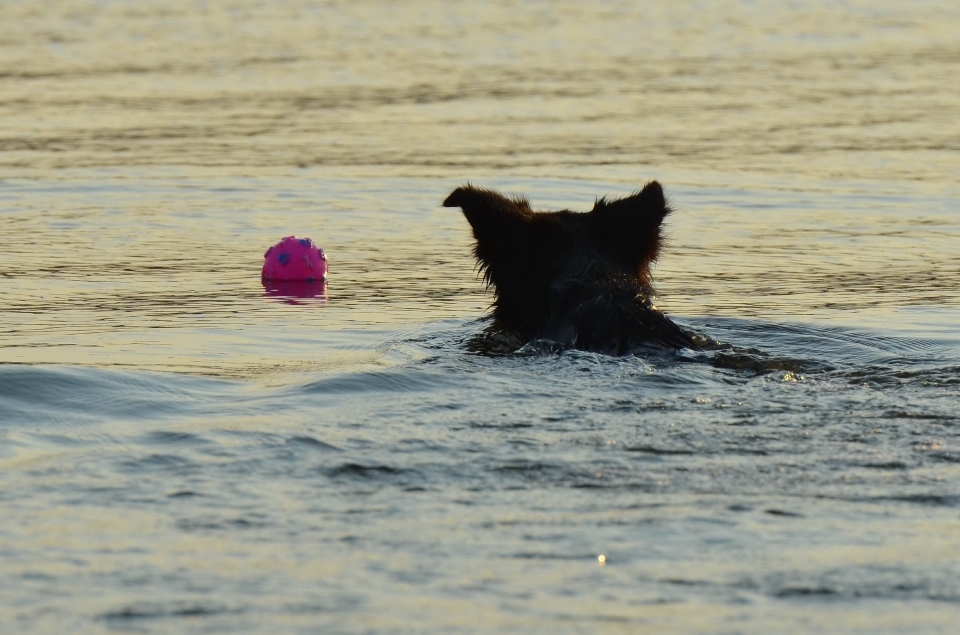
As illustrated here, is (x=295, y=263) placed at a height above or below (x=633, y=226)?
below

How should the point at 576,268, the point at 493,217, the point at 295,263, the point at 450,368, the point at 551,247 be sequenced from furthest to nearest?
the point at 295,263, the point at 493,217, the point at 551,247, the point at 576,268, the point at 450,368

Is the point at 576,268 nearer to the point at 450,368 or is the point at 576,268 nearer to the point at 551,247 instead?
the point at 551,247

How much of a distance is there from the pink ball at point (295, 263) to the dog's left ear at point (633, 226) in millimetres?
2883

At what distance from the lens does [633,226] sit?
8172 millimetres

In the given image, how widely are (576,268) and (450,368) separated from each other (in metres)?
0.89

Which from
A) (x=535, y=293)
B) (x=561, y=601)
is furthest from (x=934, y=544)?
(x=535, y=293)

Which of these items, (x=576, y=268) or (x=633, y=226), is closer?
(x=576, y=268)

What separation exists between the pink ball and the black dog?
252 centimetres

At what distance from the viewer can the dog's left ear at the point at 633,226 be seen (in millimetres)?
8141

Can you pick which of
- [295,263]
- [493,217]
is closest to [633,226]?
[493,217]

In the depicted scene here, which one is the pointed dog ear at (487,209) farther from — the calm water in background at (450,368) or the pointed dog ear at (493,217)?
the calm water in background at (450,368)

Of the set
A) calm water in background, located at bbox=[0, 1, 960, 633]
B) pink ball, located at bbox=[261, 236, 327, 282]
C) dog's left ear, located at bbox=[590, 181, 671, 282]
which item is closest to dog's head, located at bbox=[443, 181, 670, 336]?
dog's left ear, located at bbox=[590, 181, 671, 282]

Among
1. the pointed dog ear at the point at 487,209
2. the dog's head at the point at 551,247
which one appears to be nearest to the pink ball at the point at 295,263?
the dog's head at the point at 551,247

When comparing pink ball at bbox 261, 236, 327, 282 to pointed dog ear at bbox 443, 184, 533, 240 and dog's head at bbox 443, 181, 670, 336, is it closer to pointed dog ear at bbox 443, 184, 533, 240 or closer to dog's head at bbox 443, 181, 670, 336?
dog's head at bbox 443, 181, 670, 336
